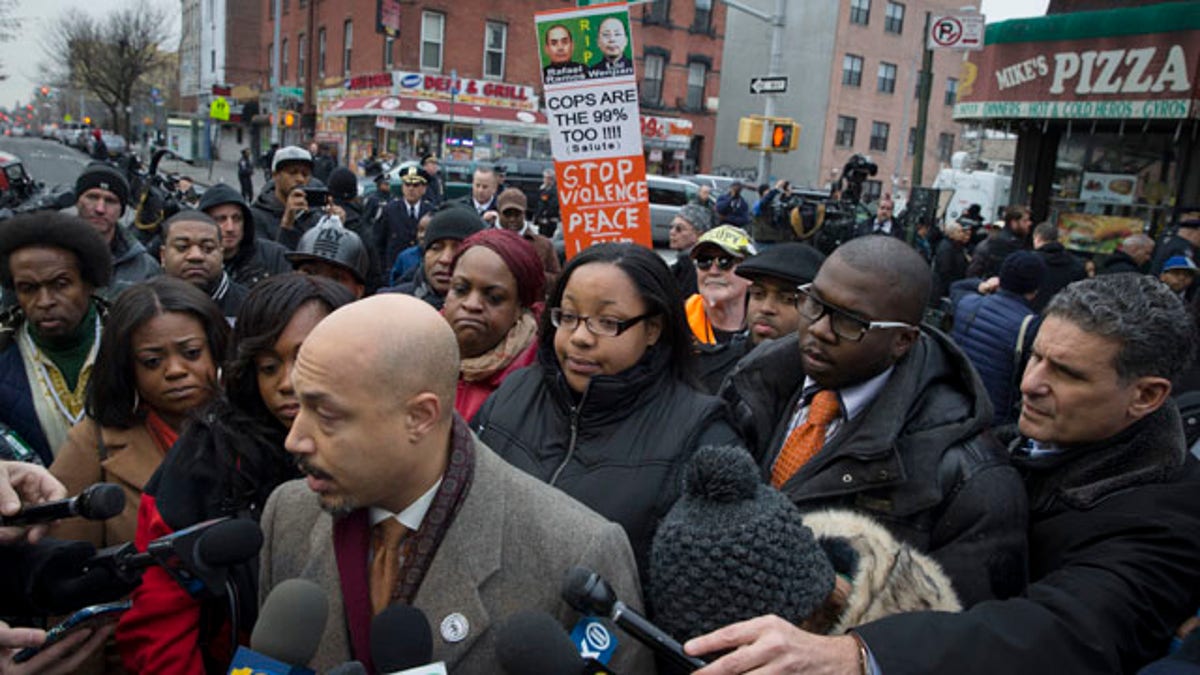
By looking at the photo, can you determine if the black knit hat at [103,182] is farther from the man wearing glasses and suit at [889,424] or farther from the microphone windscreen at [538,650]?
the microphone windscreen at [538,650]

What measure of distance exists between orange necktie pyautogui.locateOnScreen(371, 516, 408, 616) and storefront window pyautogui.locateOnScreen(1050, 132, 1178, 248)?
485 inches

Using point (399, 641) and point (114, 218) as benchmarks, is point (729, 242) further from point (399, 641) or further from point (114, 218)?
point (114, 218)

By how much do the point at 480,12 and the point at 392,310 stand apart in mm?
32739

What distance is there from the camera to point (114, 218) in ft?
19.1

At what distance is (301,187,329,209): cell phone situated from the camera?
756 centimetres

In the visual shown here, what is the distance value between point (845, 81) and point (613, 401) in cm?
4068

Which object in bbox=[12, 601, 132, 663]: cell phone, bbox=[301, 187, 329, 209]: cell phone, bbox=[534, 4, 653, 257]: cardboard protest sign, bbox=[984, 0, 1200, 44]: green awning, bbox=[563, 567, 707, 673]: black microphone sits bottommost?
bbox=[12, 601, 132, 663]: cell phone

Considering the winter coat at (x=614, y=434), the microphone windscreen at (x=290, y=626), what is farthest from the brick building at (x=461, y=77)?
the microphone windscreen at (x=290, y=626)

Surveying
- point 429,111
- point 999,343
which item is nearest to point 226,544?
point 999,343

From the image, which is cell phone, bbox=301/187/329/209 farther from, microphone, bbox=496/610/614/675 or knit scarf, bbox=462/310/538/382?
microphone, bbox=496/610/614/675

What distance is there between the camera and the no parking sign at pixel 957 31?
33.8 ft

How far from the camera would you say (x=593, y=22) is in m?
4.71

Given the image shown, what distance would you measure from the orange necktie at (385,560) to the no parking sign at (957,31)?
1055cm

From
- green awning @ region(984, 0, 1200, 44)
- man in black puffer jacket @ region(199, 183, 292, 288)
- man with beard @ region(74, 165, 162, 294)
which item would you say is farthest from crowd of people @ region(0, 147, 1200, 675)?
green awning @ region(984, 0, 1200, 44)
